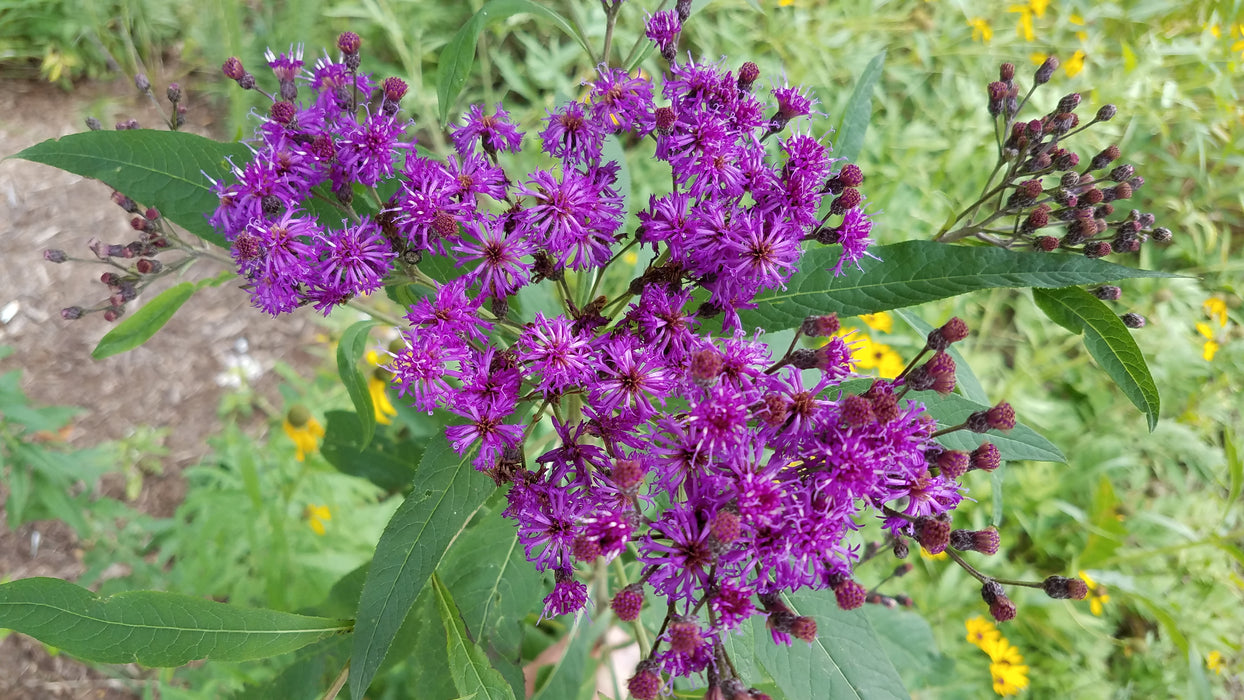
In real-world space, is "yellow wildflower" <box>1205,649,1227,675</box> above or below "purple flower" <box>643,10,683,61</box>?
below

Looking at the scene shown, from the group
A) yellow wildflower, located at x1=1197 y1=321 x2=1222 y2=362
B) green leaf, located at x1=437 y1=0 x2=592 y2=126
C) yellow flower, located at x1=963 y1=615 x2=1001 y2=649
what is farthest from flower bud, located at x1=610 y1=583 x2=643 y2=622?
yellow wildflower, located at x1=1197 y1=321 x2=1222 y2=362

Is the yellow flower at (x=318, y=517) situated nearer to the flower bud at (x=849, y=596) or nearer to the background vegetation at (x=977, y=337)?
the background vegetation at (x=977, y=337)

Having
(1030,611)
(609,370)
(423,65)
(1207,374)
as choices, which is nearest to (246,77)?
(609,370)

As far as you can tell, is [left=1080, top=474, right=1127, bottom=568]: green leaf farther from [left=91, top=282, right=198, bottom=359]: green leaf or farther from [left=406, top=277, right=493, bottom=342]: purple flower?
[left=91, top=282, right=198, bottom=359]: green leaf

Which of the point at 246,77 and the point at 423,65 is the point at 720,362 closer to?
the point at 246,77

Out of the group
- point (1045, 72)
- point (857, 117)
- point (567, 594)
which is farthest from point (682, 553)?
point (1045, 72)

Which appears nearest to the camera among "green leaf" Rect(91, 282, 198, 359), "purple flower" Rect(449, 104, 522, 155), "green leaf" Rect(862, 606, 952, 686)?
"purple flower" Rect(449, 104, 522, 155)
